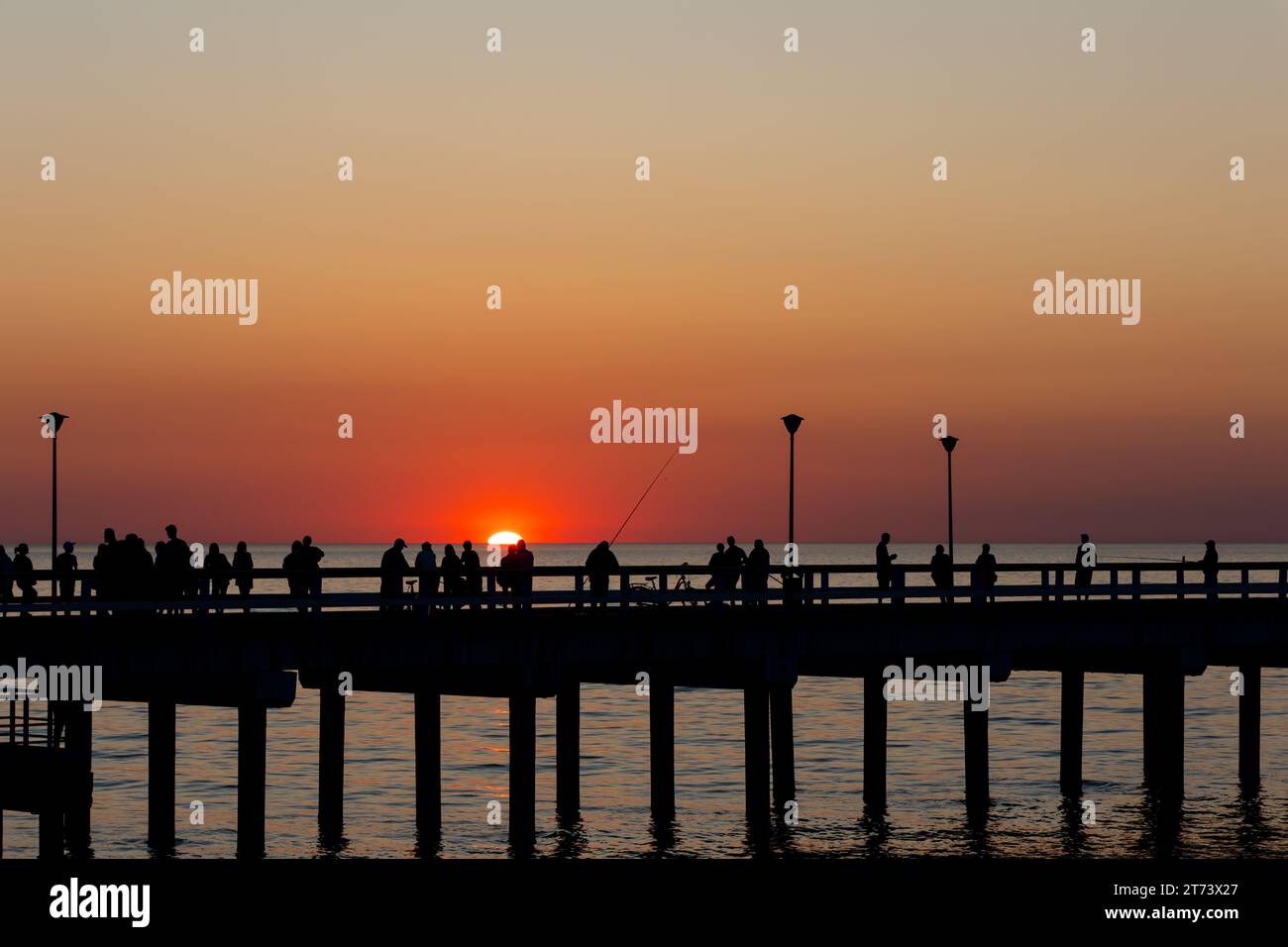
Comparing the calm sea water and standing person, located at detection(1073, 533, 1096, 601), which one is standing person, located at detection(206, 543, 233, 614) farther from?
standing person, located at detection(1073, 533, 1096, 601)

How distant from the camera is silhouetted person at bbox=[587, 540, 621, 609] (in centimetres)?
3200

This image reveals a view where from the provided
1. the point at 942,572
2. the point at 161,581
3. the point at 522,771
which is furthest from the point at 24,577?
the point at 942,572

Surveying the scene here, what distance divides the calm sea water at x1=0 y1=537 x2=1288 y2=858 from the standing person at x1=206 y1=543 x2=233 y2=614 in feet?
19.0

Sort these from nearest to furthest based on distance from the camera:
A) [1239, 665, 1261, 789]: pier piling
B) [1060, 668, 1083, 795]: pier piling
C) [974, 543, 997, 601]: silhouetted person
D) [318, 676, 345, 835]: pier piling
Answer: [974, 543, 997, 601]: silhouetted person < [318, 676, 345, 835]: pier piling < [1060, 668, 1083, 795]: pier piling < [1239, 665, 1261, 789]: pier piling

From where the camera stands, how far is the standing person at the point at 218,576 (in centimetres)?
2819

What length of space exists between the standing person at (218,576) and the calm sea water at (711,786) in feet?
19.0

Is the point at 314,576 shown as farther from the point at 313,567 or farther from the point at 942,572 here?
the point at 942,572

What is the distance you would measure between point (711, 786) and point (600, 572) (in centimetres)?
2129

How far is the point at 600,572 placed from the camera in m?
32.8

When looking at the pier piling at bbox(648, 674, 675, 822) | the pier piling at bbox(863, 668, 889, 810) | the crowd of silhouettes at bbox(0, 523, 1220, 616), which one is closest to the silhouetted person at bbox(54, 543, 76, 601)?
the crowd of silhouettes at bbox(0, 523, 1220, 616)

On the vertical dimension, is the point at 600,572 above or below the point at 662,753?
above
